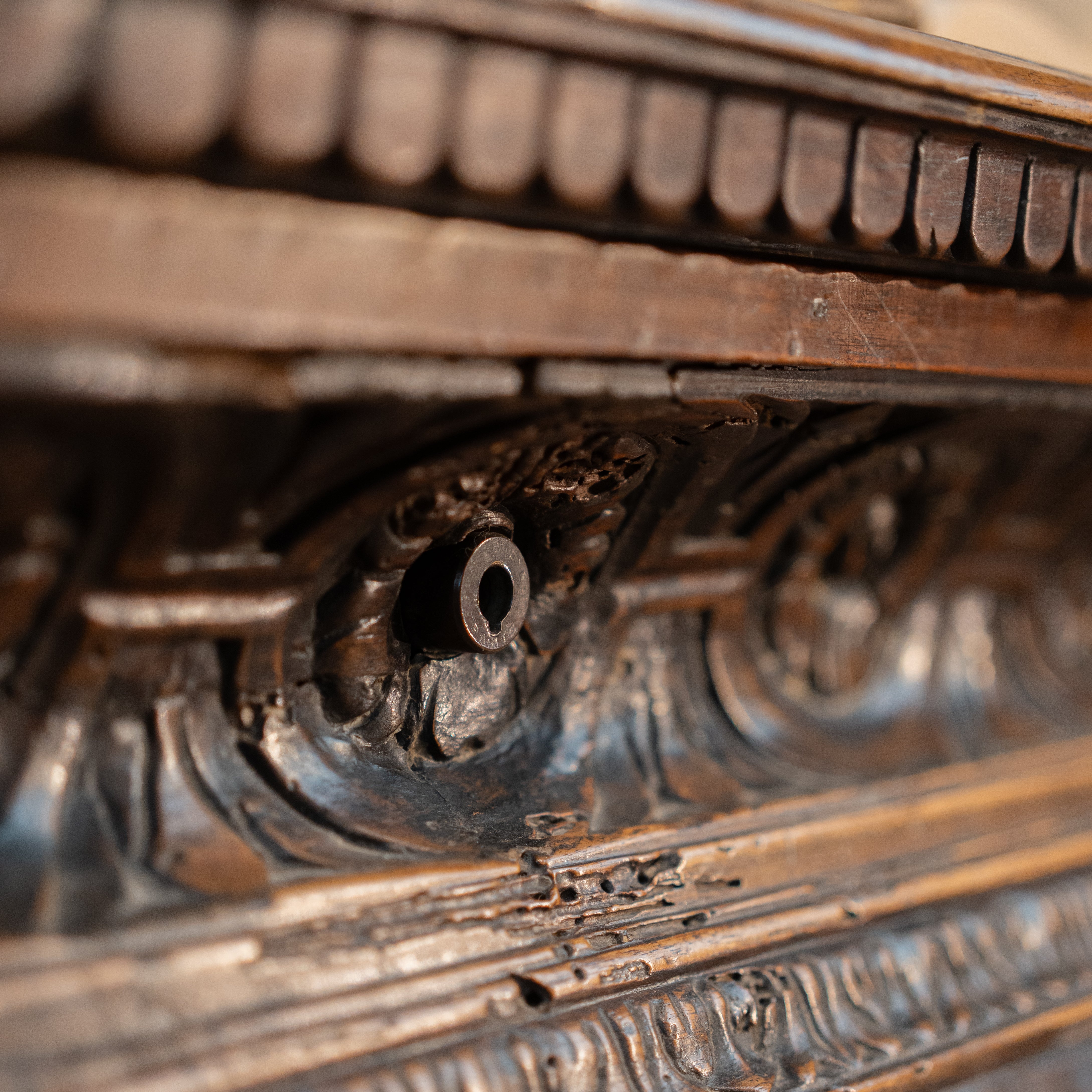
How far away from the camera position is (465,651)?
25.0 inches

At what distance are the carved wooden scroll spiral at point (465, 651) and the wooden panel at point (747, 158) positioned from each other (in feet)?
0.35

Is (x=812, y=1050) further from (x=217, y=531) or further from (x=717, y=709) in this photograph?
(x=217, y=531)

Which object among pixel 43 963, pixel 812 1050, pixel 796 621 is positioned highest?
pixel 796 621

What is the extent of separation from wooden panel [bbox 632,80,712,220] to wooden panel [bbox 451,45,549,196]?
2.2 inches

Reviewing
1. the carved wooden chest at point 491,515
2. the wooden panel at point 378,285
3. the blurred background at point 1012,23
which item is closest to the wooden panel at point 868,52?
the carved wooden chest at point 491,515

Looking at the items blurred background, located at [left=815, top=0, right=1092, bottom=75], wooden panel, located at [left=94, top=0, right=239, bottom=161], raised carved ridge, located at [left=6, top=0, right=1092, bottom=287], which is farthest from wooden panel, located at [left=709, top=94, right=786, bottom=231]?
blurred background, located at [left=815, top=0, right=1092, bottom=75]

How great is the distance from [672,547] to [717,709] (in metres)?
0.17

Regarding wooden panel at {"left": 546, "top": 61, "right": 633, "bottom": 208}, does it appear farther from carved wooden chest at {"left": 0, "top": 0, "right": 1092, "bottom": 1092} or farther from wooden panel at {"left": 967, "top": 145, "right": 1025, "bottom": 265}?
wooden panel at {"left": 967, "top": 145, "right": 1025, "bottom": 265}

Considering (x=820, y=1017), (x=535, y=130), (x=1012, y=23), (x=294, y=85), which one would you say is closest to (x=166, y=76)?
(x=294, y=85)

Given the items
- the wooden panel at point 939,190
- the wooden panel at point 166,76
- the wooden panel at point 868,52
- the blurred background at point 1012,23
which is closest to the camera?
the wooden panel at point 166,76

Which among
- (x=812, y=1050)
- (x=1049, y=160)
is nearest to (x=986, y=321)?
(x=1049, y=160)

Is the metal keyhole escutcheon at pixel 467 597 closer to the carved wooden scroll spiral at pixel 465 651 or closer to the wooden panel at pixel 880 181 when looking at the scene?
the carved wooden scroll spiral at pixel 465 651

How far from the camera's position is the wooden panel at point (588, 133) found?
1.49ft

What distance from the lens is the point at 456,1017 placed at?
0.55 meters
